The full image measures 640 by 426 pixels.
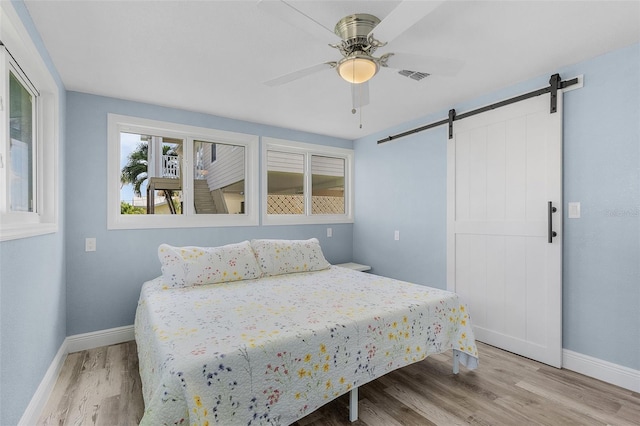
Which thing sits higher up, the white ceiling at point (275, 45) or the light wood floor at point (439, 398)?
the white ceiling at point (275, 45)

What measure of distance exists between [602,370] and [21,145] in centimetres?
427

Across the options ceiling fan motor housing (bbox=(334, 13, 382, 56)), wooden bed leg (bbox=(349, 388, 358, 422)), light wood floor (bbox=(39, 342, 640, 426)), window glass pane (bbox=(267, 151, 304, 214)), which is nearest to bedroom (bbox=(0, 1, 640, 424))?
light wood floor (bbox=(39, 342, 640, 426))

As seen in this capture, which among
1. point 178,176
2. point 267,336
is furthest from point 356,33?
point 178,176

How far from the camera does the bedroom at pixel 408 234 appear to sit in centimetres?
186

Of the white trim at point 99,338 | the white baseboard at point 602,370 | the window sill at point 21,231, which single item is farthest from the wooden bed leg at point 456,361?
the white trim at point 99,338

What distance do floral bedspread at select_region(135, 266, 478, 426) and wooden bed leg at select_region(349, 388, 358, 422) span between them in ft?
0.26

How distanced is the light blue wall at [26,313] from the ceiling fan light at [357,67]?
1673 mm

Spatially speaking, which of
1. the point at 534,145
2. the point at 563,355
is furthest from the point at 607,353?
the point at 534,145

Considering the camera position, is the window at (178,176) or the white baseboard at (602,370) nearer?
the white baseboard at (602,370)

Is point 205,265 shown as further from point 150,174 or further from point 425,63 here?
point 425,63

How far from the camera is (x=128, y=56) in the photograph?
2250mm

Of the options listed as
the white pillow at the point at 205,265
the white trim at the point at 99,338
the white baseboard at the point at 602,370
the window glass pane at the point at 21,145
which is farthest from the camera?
the white trim at the point at 99,338

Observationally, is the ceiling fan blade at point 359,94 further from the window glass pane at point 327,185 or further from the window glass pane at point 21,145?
the window glass pane at point 327,185

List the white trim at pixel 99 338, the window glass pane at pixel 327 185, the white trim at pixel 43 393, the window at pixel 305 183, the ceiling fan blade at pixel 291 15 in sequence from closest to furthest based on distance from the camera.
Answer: the ceiling fan blade at pixel 291 15 < the white trim at pixel 43 393 < the white trim at pixel 99 338 < the window at pixel 305 183 < the window glass pane at pixel 327 185
